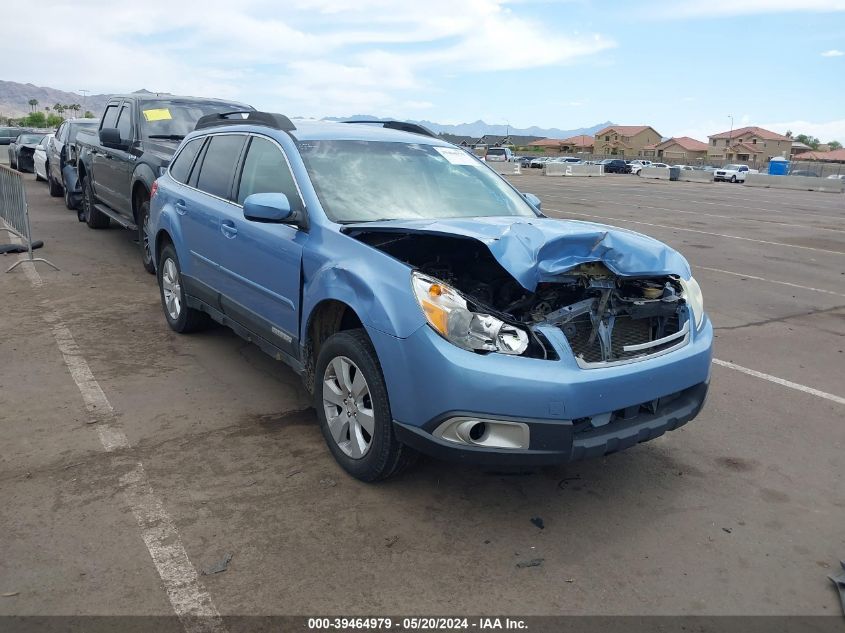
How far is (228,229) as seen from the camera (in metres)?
4.82

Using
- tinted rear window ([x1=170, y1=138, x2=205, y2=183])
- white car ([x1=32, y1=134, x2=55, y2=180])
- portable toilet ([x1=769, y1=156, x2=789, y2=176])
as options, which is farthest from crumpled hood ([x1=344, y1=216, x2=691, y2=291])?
portable toilet ([x1=769, y1=156, x2=789, y2=176])

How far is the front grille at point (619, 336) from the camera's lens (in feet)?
11.0

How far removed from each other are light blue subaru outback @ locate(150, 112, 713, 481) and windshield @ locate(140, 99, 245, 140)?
4.69m

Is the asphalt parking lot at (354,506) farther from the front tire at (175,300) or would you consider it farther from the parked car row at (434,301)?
the parked car row at (434,301)

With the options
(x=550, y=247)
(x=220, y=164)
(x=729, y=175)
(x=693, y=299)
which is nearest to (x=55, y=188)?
(x=220, y=164)

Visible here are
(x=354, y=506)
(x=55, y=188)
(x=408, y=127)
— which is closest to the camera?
(x=354, y=506)

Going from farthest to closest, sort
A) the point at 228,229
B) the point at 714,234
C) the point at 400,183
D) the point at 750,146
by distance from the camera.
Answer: the point at 750,146
the point at 714,234
the point at 228,229
the point at 400,183

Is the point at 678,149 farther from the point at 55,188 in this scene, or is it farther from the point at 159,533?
the point at 159,533

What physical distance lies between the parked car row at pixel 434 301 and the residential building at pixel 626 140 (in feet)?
439

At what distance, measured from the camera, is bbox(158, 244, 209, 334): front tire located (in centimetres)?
597

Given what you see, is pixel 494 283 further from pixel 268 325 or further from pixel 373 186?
pixel 268 325

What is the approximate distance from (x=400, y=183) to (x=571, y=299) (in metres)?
1.50

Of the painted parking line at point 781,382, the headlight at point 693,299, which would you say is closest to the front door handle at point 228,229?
the headlight at point 693,299

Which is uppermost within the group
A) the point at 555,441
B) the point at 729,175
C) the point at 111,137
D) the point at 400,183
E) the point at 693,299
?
the point at 111,137
